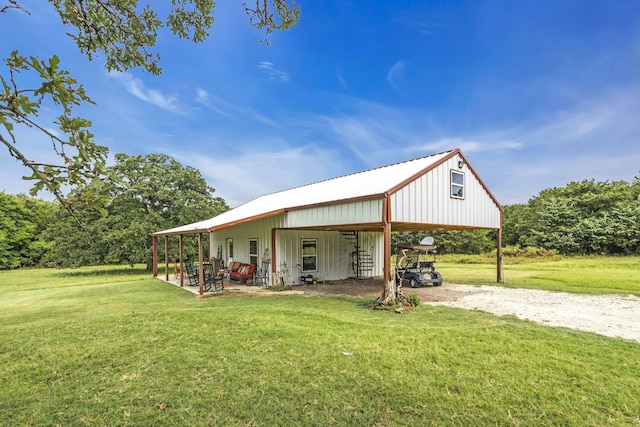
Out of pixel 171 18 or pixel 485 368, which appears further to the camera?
pixel 485 368

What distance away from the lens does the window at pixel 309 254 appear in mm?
13758

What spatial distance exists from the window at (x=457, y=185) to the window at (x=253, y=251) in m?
7.95

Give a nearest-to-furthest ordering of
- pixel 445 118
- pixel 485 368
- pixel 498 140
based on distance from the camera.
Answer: pixel 485 368
pixel 445 118
pixel 498 140

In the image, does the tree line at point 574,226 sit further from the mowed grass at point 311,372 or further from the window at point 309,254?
the mowed grass at point 311,372

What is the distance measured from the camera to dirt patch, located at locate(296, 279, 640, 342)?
6.51 metres

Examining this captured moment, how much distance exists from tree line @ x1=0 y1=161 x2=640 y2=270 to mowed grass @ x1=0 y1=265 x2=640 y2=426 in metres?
12.9

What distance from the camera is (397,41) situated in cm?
1255

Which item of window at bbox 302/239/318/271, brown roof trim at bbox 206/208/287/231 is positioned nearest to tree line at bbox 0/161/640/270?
window at bbox 302/239/318/271

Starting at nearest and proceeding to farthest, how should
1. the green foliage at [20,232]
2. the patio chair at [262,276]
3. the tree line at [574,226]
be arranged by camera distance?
the patio chair at [262,276] → the tree line at [574,226] → the green foliage at [20,232]

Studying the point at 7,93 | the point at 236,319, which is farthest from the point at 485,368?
the point at 7,93

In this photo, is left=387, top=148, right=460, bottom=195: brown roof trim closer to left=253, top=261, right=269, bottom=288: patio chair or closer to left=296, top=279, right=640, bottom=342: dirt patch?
left=296, top=279, right=640, bottom=342: dirt patch

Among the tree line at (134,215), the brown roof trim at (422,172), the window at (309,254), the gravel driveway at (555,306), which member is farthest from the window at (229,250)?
the brown roof trim at (422,172)

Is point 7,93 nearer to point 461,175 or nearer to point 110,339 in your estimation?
point 110,339

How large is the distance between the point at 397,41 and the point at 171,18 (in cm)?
1065
